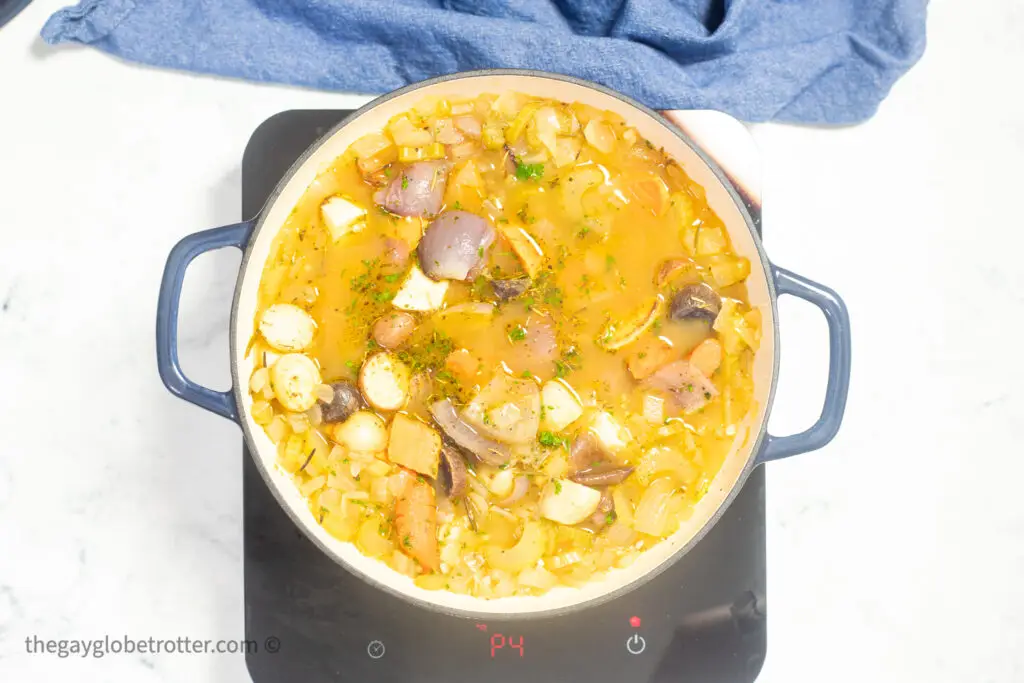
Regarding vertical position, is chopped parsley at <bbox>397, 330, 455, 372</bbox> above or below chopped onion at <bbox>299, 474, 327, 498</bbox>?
above

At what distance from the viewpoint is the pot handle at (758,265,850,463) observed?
1.79 m

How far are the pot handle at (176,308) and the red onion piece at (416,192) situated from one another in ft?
1.05

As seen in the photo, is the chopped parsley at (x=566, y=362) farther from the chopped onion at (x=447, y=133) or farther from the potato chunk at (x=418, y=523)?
the chopped onion at (x=447, y=133)

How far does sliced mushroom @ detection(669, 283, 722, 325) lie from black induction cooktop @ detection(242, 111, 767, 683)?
1.55 ft

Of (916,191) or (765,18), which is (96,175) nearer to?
(765,18)

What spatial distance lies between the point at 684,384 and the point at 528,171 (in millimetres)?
601

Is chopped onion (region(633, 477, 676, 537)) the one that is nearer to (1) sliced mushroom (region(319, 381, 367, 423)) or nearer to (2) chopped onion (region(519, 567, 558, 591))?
(2) chopped onion (region(519, 567, 558, 591))

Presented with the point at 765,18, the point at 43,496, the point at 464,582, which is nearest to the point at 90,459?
the point at 43,496

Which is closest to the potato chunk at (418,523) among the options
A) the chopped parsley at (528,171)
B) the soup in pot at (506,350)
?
the soup in pot at (506,350)

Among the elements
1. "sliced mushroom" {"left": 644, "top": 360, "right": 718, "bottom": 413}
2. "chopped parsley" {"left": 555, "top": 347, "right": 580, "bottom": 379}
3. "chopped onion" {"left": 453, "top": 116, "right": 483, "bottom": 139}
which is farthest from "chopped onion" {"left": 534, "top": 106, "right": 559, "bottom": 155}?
"sliced mushroom" {"left": 644, "top": 360, "right": 718, "bottom": 413}

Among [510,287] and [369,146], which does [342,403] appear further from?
[369,146]

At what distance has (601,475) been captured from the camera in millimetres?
1900

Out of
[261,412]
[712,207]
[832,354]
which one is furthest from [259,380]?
[832,354]

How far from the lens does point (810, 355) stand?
7.08 ft
